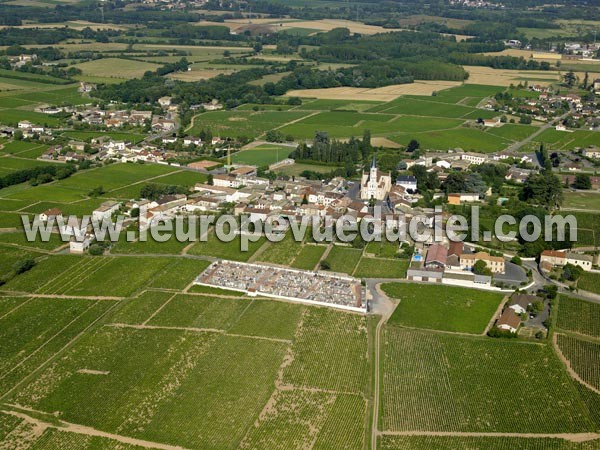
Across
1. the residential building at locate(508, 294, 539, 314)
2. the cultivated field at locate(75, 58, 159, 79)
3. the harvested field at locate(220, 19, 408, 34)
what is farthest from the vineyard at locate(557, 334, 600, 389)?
the harvested field at locate(220, 19, 408, 34)

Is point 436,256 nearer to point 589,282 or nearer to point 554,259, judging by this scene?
point 554,259

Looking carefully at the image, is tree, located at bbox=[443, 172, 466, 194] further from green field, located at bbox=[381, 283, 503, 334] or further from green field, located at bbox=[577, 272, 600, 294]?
green field, located at bbox=[381, 283, 503, 334]

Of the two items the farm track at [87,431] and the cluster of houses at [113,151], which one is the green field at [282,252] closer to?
the farm track at [87,431]

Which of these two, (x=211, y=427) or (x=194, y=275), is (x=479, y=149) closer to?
(x=194, y=275)

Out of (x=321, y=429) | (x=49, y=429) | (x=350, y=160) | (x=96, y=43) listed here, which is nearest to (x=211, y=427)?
(x=321, y=429)

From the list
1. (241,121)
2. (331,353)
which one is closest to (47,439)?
(331,353)

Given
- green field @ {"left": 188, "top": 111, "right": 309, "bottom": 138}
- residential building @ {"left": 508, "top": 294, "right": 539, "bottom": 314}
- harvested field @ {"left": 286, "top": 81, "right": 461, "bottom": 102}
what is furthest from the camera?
harvested field @ {"left": 286, "top": 81, "right": 461, "bottom": 102}

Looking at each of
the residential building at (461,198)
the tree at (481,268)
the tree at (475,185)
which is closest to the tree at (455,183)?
the tree at (475,185)
